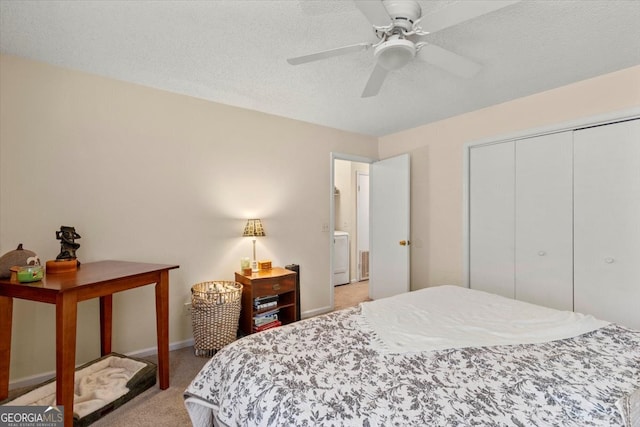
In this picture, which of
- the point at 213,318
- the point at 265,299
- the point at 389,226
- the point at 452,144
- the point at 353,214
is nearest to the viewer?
the point at 213,318

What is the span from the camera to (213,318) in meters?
2.53

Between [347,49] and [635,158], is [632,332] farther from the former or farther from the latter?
[347,49]

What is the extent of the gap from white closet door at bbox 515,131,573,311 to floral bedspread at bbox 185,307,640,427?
1.14 meters

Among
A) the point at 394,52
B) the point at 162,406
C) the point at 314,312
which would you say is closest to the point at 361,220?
the point at 314,312

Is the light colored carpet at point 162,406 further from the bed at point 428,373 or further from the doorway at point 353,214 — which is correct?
the doorway at point 353,214

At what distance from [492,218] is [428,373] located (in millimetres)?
2378

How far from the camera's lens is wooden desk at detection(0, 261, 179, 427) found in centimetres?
152

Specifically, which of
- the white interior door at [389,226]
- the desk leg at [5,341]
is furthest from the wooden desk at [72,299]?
the white interior door at [389,226]

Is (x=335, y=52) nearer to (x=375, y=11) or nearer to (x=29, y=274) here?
(x=375, y=11)

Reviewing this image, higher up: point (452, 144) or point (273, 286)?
point (452, 144)

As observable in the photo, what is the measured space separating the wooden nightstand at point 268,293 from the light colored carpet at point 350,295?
98 cm

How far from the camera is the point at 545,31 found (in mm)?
1801

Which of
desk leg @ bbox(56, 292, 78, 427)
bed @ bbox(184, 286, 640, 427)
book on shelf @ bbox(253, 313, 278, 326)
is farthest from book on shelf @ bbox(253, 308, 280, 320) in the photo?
desk leg @ bbox(56, 292, 78, 427)

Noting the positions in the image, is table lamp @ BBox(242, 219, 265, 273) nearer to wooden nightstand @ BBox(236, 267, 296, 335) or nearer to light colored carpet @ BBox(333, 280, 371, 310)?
wooden nightstand @ BBox(236, 267, 296, 335)
